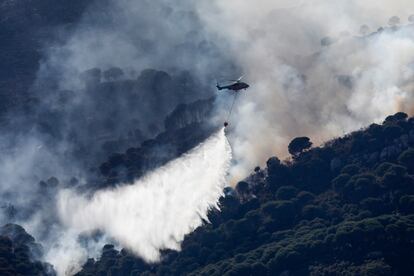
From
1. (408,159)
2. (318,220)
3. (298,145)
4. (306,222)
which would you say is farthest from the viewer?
(298,145)

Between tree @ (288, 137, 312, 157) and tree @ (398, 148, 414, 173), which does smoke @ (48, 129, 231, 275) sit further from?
tree @ (398, 148, 414, 173)

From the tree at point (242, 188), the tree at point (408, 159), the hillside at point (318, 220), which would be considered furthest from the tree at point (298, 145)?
the tree at point (408, 159)

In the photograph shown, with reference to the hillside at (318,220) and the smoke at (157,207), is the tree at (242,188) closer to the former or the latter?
the hillside at (318,220)

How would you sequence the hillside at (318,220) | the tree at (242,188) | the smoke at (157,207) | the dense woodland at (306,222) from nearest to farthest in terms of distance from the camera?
the hillside at (318,220)
the dense woodland at (306,222)
the smoke at (157,207)
the tree at (242,188)

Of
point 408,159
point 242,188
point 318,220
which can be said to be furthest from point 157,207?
point 408,159

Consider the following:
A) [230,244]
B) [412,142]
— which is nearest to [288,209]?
[230,244]

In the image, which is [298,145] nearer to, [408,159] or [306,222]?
[306,222]

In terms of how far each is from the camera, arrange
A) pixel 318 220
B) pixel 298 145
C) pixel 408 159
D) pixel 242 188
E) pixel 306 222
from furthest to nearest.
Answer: pixel 298 145, pixel 242 188, pixel 408 159, pixel 306 222, pixel 318 220

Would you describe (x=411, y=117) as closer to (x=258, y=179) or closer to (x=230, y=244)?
(x=258, y=179)
